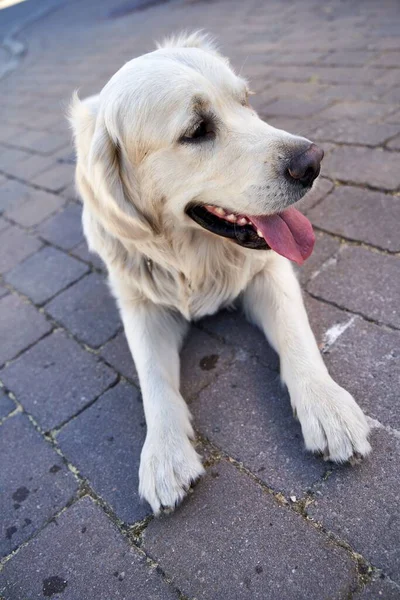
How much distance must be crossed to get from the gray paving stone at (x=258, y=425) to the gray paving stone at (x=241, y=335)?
4cm

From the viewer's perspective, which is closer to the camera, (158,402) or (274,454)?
(274,454)

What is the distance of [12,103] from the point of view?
7867mm

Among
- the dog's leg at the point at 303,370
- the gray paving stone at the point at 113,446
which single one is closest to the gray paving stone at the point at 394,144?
the dog's leg at the point at 303,370

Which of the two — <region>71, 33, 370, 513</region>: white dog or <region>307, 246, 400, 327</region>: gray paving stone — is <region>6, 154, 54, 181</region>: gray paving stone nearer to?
<region>71, 33, 370, 513</region>: white dog

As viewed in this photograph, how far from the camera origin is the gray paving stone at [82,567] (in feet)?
5.94

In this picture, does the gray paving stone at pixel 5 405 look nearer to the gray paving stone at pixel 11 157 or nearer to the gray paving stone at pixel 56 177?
the gray paving stone at pixel 56 177

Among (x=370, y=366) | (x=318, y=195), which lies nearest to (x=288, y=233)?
(x=370, y=366)

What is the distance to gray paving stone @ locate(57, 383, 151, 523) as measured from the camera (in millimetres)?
2123

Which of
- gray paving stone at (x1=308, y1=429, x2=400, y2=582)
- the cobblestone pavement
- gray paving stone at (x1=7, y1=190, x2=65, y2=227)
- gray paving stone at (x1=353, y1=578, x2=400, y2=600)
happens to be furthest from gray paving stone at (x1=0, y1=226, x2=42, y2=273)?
gray paving stone at (x1=353, y1=578, x2=400, y2=600)

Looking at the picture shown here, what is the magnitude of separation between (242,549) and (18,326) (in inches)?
84.7

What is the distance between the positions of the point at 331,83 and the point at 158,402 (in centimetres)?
383

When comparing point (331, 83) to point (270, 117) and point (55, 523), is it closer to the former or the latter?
point (270, 117)

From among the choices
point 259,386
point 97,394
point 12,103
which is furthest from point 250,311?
point 12,103

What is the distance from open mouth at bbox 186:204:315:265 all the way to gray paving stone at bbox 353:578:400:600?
1293 millimetres
